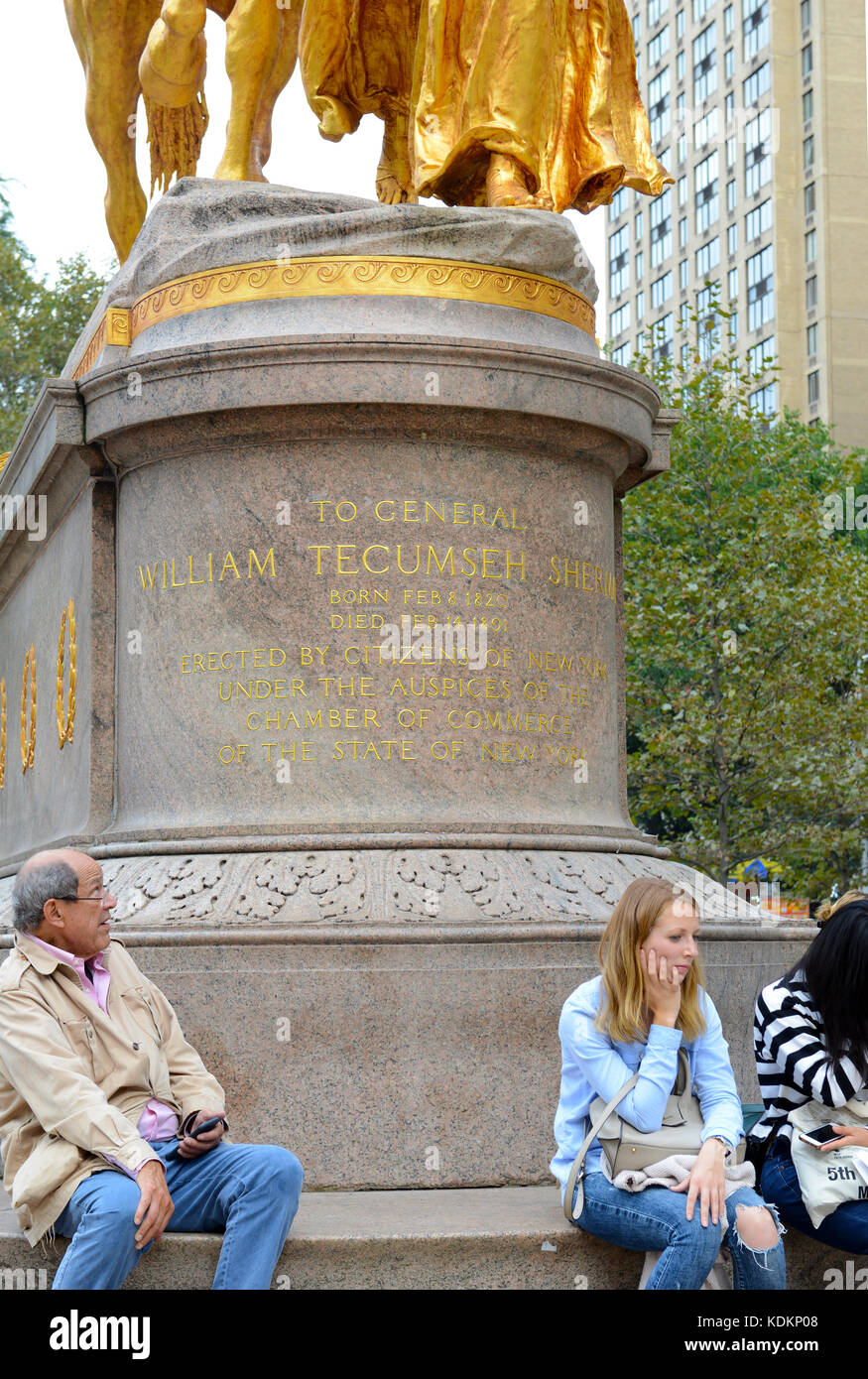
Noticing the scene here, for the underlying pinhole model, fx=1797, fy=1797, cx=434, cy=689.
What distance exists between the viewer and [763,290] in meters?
62.1

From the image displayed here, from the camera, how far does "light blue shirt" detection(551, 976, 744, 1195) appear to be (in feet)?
16.6

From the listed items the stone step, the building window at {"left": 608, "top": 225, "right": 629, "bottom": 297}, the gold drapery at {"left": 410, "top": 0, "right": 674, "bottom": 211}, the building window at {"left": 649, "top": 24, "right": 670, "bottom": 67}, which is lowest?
the stone step

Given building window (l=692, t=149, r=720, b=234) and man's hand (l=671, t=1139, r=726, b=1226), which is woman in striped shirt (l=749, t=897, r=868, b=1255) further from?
building window (l=692, t=149, r=720, b=234)

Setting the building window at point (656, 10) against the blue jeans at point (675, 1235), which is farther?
the building window at point (656, 10)

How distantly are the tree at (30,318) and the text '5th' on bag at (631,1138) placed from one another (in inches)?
1116

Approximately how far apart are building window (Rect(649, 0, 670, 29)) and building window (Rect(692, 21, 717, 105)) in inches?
157

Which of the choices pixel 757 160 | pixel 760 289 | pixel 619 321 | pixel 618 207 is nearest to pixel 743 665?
pixel 760 289

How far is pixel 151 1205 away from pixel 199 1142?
1.07 feet

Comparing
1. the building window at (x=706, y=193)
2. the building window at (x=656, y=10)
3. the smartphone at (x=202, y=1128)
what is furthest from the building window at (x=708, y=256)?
Answer: the smartphone at (x=202, y=1128)

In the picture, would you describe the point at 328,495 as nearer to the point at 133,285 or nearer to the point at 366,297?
the point at 366,297

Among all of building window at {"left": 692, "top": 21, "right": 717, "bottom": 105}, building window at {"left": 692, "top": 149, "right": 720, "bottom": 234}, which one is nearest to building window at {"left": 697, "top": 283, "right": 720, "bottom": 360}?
building window at {"left": 692, "top": 149, "right": 720, "bottom": 234}

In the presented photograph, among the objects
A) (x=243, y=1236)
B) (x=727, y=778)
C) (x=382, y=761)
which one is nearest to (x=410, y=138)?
(x=382, y=761)

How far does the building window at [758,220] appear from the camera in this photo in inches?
2426

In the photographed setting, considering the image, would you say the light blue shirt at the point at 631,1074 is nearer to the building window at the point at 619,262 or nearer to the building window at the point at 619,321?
the building window at the point at 619,321
